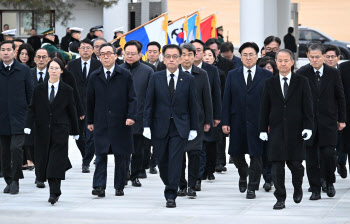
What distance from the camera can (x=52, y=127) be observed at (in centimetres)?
1094

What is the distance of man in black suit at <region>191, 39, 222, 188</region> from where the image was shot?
12.0 metres

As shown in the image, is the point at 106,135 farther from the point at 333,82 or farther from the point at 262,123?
the point at 333,82

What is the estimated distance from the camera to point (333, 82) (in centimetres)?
1107

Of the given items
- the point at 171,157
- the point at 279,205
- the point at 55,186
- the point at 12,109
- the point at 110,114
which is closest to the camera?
the point at 279,205

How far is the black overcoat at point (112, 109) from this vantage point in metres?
11.3

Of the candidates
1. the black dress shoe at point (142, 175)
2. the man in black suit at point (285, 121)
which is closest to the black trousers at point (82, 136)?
the black dress shoe at point (142, 175)

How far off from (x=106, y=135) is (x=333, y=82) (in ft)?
9.36

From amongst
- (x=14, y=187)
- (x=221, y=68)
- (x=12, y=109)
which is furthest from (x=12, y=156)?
(x=221, y=68)

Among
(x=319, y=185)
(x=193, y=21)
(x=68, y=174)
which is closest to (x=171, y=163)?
(x=319, y=185)

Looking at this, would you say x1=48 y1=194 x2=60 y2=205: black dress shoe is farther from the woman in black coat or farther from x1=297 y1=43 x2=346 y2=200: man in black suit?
x1=297 y1=43 x2=346 y2=200: man in black suit

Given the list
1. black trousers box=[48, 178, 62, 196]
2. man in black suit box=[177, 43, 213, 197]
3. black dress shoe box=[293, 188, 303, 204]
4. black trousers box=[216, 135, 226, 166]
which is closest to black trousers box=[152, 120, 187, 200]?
man in black suit box=[177, 43, 213, 197]

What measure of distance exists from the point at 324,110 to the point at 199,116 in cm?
154

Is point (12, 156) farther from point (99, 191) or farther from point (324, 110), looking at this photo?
point (324, 110)

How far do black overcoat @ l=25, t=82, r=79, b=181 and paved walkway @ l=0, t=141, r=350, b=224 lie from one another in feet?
1.44
